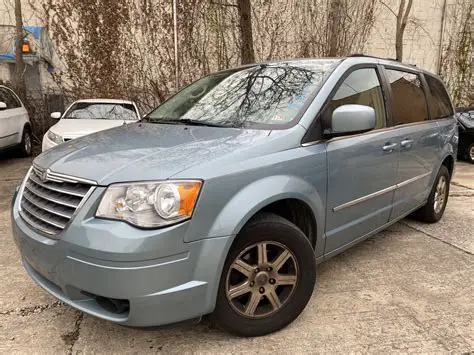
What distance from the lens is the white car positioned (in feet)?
21.0

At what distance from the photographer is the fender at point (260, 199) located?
2.10 metres

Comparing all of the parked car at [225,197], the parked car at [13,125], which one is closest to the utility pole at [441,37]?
the parked car at [225,197]

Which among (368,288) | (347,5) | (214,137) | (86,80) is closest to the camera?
(214,137)

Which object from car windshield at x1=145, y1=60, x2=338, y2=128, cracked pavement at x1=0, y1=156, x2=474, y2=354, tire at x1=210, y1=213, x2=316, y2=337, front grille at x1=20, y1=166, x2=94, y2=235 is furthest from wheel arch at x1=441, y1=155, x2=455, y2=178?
front grille at x1=20, y1=166, x2=94, y2=235

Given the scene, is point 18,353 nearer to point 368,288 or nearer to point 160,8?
point 368,288

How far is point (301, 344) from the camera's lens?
239 centimetres

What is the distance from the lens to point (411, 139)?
363 centimetres

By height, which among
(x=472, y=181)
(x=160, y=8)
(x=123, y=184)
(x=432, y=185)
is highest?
(x=160, y=8)

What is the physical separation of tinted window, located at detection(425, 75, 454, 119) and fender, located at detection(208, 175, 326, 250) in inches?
93.6

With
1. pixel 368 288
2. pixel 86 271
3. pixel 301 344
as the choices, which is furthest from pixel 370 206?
pixel 86 271

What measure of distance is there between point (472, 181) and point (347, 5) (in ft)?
25.4

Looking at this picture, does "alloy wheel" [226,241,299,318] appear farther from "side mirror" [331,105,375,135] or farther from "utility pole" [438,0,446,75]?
"utility pole" [438,0,446,75]

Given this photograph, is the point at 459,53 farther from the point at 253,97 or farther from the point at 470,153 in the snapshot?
the point at 253,97

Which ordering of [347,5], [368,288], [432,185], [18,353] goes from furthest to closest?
1. [347,5]
2. [432,185]
3. [368,288]
4. [18,353]
